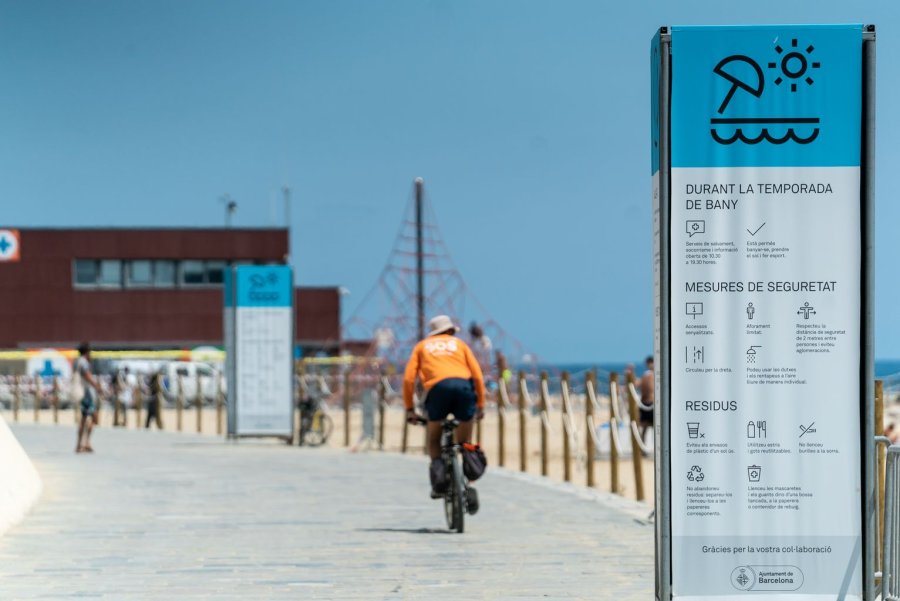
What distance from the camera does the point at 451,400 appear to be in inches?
484

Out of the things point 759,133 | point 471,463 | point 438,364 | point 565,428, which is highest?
point 759,133

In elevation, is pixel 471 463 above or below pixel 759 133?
below

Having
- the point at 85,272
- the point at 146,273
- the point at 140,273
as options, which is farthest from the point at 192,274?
the point at 85,272

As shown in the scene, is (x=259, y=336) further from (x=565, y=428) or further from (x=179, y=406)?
(x=179, y=406)

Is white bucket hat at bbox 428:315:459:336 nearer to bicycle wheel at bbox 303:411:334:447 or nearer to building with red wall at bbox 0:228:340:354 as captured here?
bicycle wheel at bbox 303:411:334:447

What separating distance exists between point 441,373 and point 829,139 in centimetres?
571

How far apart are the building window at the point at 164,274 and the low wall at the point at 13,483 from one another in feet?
214

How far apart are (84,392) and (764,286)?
59.5 feet

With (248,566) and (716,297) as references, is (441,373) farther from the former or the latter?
(716,297)

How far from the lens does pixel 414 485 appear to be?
17641 mm

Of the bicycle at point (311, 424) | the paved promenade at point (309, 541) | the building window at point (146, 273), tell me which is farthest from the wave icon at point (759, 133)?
the building window at point (146, 273)

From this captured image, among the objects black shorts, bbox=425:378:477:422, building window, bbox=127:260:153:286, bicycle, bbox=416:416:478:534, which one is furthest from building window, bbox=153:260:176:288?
black shorts, bbox=425:378:477:422

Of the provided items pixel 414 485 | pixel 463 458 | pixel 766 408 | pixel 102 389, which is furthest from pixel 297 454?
pixel 102 389

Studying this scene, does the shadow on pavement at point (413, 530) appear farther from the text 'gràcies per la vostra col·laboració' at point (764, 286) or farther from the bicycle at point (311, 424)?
the bicycle at point (311, 424)
